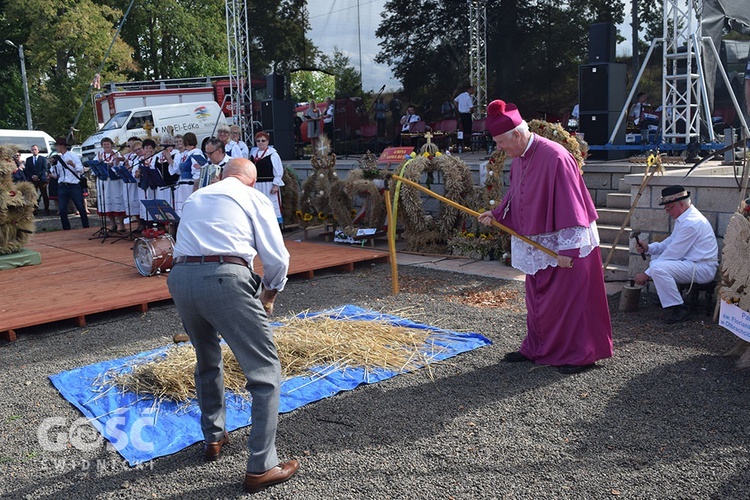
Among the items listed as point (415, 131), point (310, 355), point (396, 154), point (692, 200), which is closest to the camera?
point (310, 355)

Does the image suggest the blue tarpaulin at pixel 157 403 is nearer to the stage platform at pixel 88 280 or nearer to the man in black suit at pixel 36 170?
the stage platform at pixel 88 280

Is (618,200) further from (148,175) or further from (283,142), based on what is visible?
(283,142)

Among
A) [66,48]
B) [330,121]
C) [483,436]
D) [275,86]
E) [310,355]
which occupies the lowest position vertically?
[483,436]

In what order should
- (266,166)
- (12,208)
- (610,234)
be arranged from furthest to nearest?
(266,166)
(12,208)
(610,234)

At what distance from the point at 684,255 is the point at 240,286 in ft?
15.1

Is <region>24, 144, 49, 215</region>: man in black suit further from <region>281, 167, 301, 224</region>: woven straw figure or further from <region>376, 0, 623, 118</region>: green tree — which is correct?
<region>376, 0, 623, 118</region>: green tree

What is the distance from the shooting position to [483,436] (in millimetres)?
4102

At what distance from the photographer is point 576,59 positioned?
1628cm

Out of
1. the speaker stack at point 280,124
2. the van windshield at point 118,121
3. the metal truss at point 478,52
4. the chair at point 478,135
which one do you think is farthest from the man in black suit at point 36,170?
the metal truss at point 478,52

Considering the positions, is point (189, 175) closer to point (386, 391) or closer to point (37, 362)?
point (37, 362)

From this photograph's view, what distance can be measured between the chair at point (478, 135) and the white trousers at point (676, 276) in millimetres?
9795

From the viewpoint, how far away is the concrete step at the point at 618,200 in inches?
371

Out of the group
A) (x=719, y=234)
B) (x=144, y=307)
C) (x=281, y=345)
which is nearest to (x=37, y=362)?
(x=144, y=307)

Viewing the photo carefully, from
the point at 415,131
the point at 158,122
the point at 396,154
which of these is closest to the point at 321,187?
the point at 396,154
